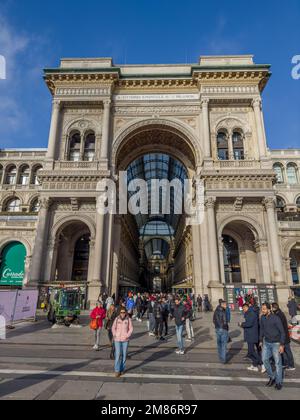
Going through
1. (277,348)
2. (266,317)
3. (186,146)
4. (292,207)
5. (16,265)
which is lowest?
(277,348)

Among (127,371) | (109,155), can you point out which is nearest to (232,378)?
(127,371)

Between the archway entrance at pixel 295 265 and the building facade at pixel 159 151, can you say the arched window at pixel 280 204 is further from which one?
the building facade at pixel 159 151

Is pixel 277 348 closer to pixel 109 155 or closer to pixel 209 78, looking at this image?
pixel 109 155

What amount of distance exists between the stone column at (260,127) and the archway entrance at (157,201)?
6.36 metres

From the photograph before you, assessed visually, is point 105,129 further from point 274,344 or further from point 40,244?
point 274,344

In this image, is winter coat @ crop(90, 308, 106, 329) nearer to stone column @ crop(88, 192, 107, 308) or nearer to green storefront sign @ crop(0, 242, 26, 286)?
stone column @ crop(88, 192, 107, 308)

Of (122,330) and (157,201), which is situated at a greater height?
(157,201)

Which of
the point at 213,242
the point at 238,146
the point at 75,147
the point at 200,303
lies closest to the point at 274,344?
the point at 200,303

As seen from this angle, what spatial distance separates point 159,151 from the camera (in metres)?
29.2

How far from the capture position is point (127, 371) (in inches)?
245

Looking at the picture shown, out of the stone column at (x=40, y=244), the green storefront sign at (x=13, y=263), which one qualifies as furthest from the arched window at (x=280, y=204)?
the green storefront sign at (x=13, y=263)

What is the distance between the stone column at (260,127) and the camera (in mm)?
23422

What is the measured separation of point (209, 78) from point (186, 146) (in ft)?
22.9

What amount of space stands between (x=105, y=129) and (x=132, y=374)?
73.2ft
